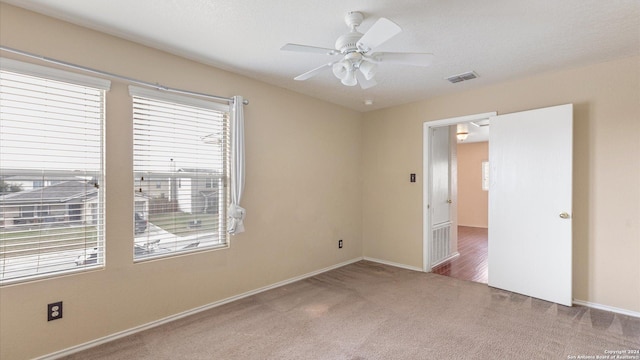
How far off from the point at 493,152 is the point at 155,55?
148 inches

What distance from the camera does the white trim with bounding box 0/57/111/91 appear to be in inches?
78.0

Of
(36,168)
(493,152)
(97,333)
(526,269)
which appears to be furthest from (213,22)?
(526,269)

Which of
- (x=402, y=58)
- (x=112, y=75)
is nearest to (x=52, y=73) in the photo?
(x=112, y=75)

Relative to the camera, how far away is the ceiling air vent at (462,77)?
10.6 ft

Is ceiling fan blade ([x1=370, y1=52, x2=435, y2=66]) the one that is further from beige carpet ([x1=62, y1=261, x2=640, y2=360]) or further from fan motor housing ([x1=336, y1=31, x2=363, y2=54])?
beige carpet ([x1=62, y1=261, x2=640, y2=360])

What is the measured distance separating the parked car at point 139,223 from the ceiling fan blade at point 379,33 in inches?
89.5

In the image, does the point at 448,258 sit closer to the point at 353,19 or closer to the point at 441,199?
the point at 441,199

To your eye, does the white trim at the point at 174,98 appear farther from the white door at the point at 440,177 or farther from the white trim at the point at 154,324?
the white door at the point at 440,177

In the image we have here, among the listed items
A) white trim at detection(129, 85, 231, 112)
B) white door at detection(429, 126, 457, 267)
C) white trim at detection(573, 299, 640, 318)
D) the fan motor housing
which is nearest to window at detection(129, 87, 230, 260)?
white trim at detection(129, 85, 231, 112)

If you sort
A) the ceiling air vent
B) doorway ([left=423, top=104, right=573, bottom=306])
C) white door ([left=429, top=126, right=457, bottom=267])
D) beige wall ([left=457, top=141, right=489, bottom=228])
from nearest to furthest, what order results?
1. doorway ([left=423, top=104, right=573, bottom=306])
2. the ceiling air vent
3. white door ([left=429, top=126, right=457, bottom=267])
4. beige wall ([left=457, top=141, right=489, bottom=228])

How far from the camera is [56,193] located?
2170 mm

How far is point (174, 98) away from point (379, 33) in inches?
77.7

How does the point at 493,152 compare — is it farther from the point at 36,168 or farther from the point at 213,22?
the point at 36,168

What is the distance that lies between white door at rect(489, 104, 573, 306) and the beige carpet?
24 centimetres
